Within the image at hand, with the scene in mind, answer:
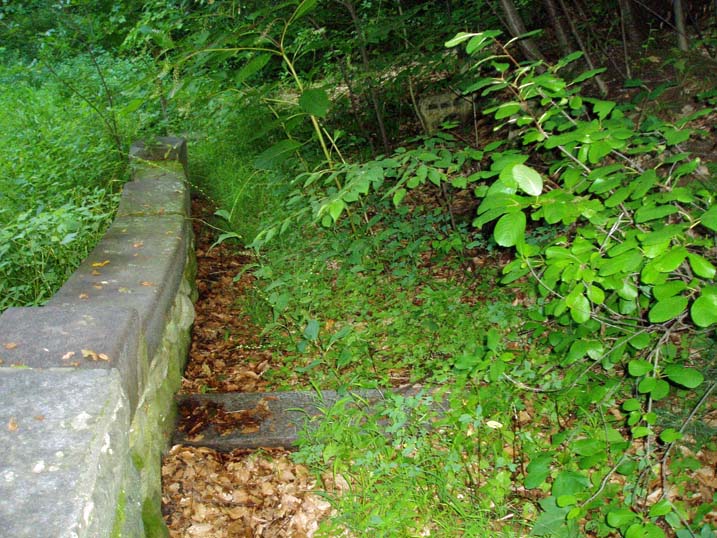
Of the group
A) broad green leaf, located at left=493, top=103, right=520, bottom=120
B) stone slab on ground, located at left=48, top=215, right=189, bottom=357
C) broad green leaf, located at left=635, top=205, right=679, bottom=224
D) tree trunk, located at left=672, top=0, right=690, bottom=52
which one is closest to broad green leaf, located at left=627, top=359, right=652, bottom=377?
broad green leaf, located at left=635, top=205, right=679, bottom=224

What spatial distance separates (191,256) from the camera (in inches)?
175

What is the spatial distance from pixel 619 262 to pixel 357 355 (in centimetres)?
206

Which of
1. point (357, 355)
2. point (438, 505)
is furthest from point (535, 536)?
point (357, 355)

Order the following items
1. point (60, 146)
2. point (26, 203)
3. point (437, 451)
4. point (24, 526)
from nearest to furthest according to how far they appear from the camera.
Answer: point (24, 526) < point (437, 451) < point (26, 203) < point (60, 146)

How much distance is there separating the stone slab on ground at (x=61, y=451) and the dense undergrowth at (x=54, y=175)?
184 centimetres

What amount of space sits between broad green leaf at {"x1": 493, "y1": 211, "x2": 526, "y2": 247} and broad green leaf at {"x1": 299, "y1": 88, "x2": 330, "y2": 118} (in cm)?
152

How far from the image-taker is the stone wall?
1.49m

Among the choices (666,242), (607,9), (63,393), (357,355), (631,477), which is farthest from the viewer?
(607,9)

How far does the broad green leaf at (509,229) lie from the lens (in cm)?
164

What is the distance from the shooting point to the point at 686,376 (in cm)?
194

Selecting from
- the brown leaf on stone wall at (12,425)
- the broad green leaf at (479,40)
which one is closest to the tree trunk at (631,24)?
the broad green leaf at (479,40)

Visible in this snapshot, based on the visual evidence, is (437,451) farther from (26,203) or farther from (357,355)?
(26,203)

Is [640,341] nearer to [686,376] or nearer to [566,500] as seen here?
[686,376]

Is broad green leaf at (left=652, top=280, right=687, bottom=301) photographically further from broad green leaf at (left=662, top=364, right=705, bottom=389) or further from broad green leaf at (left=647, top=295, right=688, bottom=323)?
broad green leaf at (left=662, top=364, right=705, bottom=389)
